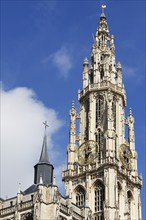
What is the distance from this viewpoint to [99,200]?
268 feet

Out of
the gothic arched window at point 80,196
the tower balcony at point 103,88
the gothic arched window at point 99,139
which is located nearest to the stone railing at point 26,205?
the gothic arched window at point 80,196

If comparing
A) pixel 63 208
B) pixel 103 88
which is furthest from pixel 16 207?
pixel 103 88

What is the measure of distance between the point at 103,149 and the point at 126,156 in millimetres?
4195

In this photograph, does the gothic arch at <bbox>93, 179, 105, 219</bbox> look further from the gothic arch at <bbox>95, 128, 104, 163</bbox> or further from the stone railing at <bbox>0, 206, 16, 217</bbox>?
the stone railing at <bbox>0, 206, 16, 217</bbox>

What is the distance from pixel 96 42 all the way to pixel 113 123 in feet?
55.9

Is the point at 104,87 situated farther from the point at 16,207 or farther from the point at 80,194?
the point at 16,207

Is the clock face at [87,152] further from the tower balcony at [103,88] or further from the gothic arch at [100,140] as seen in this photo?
the tower balcony at [103,88]

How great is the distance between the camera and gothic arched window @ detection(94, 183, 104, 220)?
8069 centimetres

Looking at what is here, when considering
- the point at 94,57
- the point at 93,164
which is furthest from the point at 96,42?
the point at 93,164

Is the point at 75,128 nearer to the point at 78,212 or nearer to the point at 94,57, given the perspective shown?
the point at 94,57

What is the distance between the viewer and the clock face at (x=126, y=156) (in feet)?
283

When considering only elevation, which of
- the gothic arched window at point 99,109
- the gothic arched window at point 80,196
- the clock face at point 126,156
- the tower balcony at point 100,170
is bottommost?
the gothic arched window at point 80,196

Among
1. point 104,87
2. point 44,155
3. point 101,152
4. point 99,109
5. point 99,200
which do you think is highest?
point 104,87

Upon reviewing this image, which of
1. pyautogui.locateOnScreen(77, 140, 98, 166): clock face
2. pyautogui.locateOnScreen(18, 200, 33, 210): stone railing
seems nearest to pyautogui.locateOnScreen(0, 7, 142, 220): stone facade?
pyautogui.locateOnScreen(77, 140, 98, 166): clock face
